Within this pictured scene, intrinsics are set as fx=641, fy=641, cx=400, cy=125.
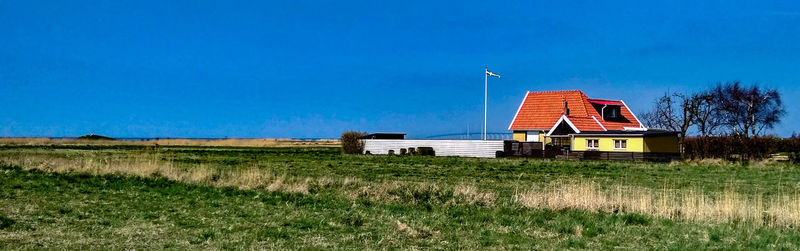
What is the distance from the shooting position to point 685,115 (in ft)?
183

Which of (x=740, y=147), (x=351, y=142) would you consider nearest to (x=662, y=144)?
(x=740, y=147)

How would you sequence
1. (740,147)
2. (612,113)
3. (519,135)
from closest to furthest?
(740,147)
(519,135)
(612,113)

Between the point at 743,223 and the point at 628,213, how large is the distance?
193 cm

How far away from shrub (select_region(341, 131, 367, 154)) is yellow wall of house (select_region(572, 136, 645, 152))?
60.5 ft

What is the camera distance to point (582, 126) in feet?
168

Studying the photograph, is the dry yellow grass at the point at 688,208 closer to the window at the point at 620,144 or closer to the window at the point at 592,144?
the window at the point at 620,144

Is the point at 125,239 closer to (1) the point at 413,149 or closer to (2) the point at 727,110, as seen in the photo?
(1) the point at 413,149

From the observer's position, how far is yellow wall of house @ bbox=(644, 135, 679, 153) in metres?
43.4

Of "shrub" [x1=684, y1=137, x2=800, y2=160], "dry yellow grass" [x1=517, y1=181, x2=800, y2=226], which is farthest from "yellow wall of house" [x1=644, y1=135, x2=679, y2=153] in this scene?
"dry yellow grass" [x1=517, y1=181, x2=800, y2=226]

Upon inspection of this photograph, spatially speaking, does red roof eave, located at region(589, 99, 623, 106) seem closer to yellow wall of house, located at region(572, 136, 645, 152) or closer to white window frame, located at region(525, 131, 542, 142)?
white window frame, located at region(525, 131, 542, 142)

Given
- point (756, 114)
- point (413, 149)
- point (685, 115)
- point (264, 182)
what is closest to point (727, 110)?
point (756, 114)

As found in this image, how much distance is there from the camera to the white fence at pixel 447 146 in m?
49.4

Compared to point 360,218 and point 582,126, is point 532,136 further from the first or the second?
point 360,218

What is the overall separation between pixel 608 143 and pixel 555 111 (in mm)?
12134
